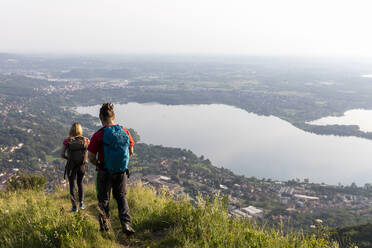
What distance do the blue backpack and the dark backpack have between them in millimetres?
1453

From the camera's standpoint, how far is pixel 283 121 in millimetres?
105688

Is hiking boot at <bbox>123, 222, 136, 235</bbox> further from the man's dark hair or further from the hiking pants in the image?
the hiking pants

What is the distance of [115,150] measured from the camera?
11.2 feet

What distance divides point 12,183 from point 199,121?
96931 mm

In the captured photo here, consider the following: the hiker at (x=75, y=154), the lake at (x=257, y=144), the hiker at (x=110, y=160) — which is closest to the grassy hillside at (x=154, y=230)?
the hiker at (x=110, y=160)

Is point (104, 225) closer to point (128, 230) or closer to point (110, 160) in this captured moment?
point (128, 230)

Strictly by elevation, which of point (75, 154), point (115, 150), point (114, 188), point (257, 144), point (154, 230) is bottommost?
point (257, 144)

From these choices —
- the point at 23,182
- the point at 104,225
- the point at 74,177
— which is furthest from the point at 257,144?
the point at 104,225

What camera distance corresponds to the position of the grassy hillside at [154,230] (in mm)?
3115

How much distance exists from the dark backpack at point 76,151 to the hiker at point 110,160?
46.2 inches

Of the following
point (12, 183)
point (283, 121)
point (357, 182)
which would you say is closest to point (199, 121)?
point (283, 121)

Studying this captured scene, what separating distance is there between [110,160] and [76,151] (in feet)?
5.22

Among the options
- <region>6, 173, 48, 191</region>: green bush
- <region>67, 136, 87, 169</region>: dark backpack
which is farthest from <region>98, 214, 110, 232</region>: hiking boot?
<region>6, 173, 48, 191</region>: green bush

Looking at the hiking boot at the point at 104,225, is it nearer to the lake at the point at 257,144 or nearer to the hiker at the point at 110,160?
the hiker at the point at 110,160
